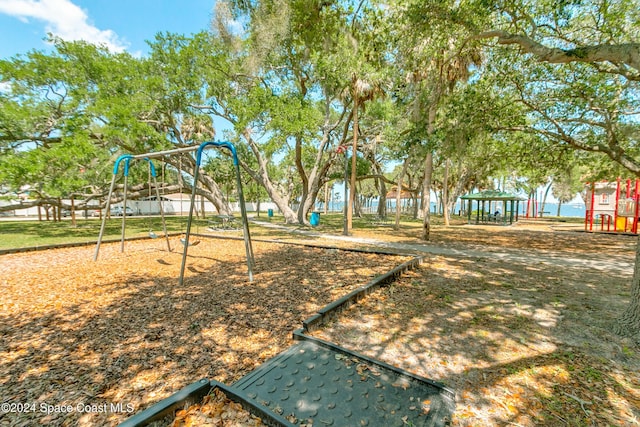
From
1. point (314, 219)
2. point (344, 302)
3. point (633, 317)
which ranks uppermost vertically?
point (314, 219)

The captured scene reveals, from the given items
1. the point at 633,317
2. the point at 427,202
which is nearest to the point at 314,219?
the point at 427,202

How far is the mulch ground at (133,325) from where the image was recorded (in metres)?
2.23

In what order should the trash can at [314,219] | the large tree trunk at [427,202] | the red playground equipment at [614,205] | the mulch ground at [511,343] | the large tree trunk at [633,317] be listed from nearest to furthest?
1. the mulch ground at [511,343]
2. the large tree trunk at [633,317]
3. the large tree trunk at [427,202]
4. the red playground equipment at [614,205]
5. the trash can at [314,219]

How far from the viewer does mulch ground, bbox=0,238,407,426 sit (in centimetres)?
223

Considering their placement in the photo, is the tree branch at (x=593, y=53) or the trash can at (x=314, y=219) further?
the trash can at (x=314, y=219)

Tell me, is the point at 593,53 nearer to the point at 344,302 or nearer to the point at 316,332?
the point at 344,302

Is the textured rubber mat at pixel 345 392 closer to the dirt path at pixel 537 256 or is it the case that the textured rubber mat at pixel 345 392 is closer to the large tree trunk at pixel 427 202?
the dirt path at pixel 537 256

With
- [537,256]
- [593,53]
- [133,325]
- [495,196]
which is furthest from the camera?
[495,196]

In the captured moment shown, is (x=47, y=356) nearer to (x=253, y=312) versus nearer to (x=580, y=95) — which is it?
(x=253, y=312)

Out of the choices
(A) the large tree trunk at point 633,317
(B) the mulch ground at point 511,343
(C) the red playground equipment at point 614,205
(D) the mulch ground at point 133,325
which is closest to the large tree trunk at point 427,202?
(D) the mulch ground at point 133,325

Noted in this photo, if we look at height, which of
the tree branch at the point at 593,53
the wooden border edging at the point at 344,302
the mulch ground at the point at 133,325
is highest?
the tree branch at the point at 593,53

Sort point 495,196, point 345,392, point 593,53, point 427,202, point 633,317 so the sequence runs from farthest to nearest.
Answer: point 495,196
point 427,202
point 593,53
point 633,317
point 345,392

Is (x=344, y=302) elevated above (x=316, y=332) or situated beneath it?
elevated above

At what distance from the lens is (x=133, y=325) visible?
3.47m
